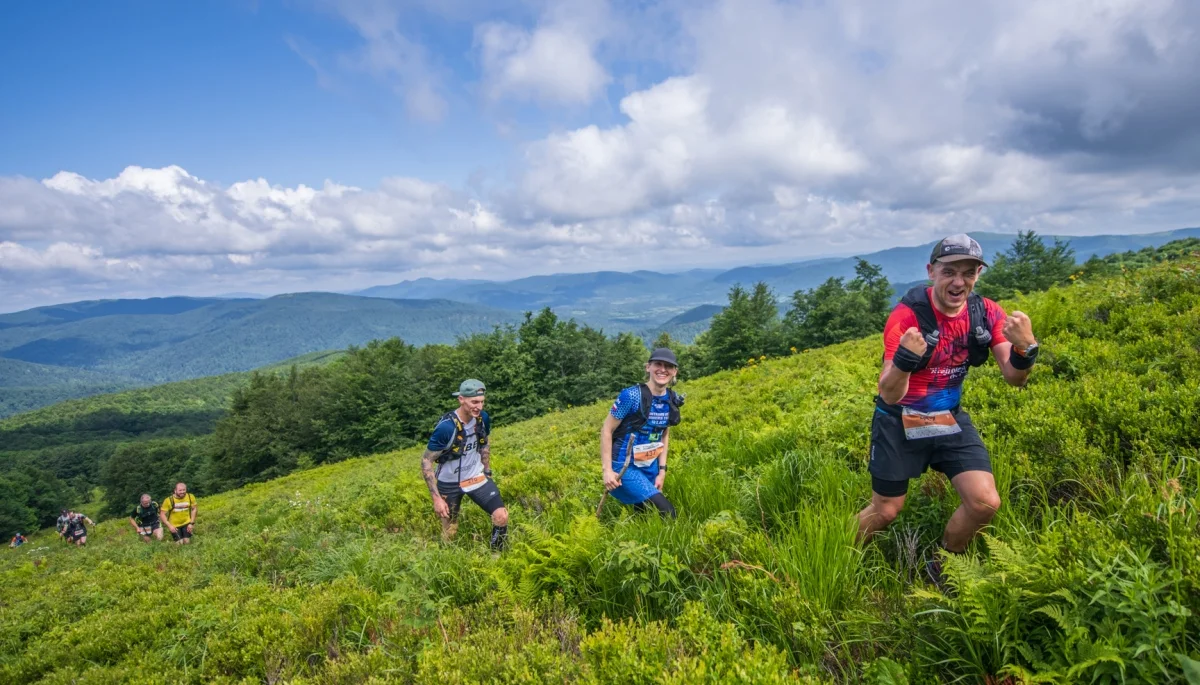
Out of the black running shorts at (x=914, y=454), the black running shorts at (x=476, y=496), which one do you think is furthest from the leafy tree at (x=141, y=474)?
the black running shorts at (x=914, y=454)

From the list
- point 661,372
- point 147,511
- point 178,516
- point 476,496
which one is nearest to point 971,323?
point 661,372

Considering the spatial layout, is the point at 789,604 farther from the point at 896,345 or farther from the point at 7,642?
the point at 7,642

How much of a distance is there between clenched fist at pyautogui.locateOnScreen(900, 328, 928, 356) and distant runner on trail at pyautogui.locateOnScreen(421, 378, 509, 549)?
5.20 m

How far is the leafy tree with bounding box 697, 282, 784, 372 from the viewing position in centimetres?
4341

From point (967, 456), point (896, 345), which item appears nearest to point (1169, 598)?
point (967, 456)

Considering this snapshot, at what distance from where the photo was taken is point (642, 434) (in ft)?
18.4

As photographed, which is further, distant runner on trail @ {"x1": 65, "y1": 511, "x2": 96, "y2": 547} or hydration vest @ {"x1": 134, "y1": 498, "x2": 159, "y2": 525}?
distant runner on trail @ {"x1": 65, "y1": 511, "x2": 96, "y2": 547}

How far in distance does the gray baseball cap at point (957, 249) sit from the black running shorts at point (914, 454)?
113cm

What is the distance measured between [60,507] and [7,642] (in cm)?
10107

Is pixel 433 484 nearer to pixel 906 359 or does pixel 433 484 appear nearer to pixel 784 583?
pixel 784 583

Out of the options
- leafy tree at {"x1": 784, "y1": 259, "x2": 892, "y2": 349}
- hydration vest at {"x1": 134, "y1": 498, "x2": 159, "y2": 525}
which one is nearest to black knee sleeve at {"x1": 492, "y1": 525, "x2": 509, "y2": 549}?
hydration vest at {"x1": 134, "y1": 498, "x2": 159, "y2": 525}

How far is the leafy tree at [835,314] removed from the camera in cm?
4094

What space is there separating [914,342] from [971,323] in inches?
36.3

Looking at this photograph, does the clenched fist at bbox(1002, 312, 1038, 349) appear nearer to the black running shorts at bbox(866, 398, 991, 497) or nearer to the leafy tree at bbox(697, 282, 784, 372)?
the black running shorts at bbox(866, 398, 991, 497)
